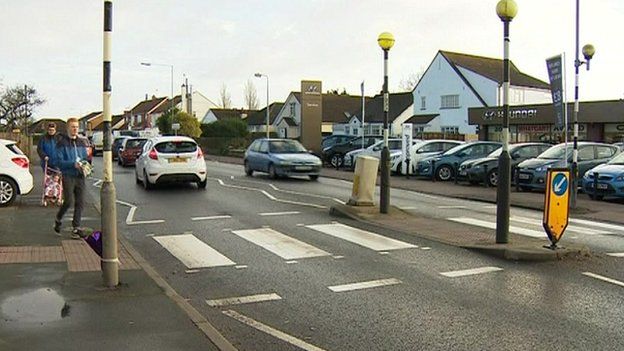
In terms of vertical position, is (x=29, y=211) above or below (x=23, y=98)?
below

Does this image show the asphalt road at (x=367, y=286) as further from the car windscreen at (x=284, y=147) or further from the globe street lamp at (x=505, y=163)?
the car windscreen at (x=284, y=147)

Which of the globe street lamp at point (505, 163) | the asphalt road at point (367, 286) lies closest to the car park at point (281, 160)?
the asphalt road at point (367, 286)

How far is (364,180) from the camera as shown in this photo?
1336 cm

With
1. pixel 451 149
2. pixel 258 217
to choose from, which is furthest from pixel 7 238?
pixel 451 149

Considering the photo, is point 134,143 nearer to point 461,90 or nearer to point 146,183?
point 146,183

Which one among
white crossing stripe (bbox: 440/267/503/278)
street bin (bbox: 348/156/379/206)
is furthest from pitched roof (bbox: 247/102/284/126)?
white crossing stripe (bbox: 440/267/503/278)

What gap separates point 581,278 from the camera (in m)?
8.01

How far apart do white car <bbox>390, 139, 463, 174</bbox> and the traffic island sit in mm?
12904

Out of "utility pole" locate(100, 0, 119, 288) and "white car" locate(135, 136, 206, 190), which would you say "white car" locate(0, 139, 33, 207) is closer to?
"white car" locate(135, 136, 206, 190)

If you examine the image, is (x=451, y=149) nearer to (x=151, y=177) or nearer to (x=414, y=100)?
(x=151, y=177)

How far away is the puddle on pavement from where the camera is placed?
229 inches

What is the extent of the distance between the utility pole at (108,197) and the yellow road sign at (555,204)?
19.4 feet

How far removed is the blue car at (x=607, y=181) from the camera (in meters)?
17.2

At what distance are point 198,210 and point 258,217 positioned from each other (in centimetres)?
181
